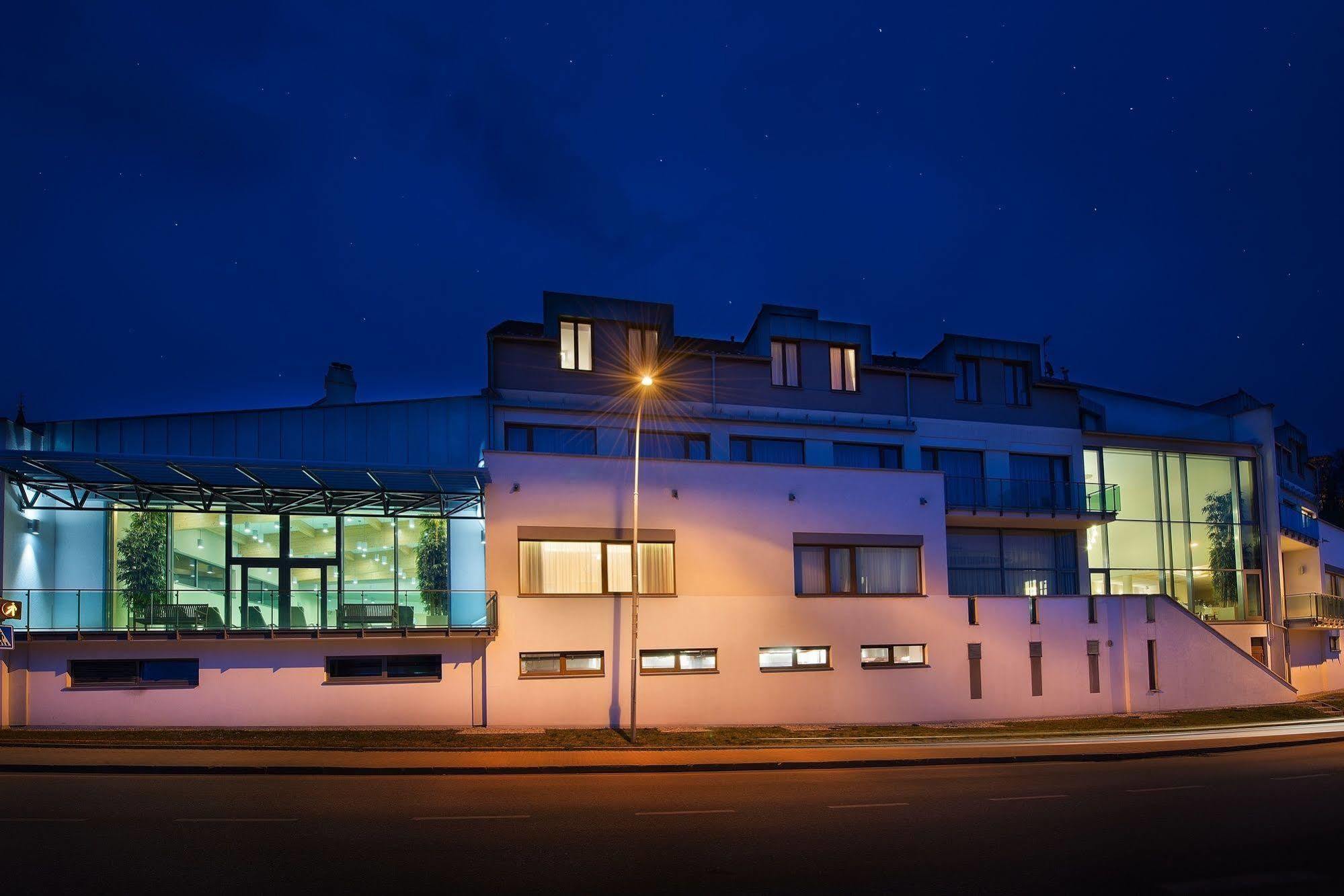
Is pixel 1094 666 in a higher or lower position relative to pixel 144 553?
lower

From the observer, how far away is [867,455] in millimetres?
31094

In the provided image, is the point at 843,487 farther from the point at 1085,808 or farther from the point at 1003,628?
the point at 1085,808

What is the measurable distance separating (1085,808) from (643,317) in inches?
789

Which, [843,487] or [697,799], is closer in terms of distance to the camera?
[697,799]

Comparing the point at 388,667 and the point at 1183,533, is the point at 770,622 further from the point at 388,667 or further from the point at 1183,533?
the point at 1183,533

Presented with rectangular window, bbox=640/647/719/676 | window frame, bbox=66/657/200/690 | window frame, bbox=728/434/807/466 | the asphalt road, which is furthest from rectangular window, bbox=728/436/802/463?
window frame, bbox=66/657/200/690

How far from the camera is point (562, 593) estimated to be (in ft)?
77.6

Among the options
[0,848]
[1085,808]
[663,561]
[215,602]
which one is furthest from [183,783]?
[1085,808]

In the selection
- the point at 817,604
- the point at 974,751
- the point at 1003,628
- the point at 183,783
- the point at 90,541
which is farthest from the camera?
the point at 1003,628

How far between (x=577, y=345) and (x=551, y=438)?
3.21 m

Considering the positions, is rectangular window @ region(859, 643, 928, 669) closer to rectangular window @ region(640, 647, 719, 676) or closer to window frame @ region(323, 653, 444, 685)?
rectangular window @ region(640, 647, 719, 676)

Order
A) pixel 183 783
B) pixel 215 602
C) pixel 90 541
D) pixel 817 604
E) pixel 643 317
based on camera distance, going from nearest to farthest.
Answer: pixel 183 783 → pixel 215 602 → pixel 90 541 → pixel 817 604 → pixel 643 317

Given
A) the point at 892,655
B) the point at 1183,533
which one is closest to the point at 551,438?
the point at 892,655

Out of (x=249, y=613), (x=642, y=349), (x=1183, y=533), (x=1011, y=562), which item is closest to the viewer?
(x=249, y=613)
